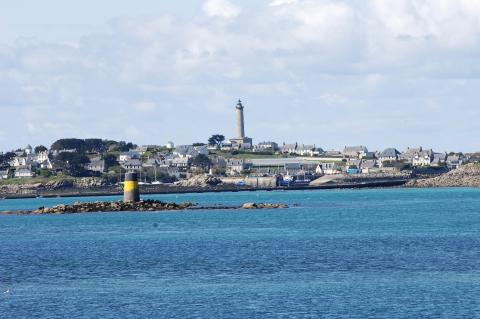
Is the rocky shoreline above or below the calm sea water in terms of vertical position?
above

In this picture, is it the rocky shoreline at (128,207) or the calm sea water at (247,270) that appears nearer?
the calm sea water at (247,270)

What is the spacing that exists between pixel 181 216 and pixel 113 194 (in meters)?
83.6

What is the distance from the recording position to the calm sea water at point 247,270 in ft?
128

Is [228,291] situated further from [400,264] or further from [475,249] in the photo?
[475,249]

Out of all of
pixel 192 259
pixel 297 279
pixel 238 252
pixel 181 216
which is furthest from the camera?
pixel 181 216

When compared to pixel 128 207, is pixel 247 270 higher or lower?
lower

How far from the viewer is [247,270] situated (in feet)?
165

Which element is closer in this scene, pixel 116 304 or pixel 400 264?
pixel 116 304

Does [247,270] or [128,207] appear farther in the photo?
[128,207]

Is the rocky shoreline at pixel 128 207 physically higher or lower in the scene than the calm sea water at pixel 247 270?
higher

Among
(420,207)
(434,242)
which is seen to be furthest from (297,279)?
(420,207)

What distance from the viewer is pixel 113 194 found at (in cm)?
18638

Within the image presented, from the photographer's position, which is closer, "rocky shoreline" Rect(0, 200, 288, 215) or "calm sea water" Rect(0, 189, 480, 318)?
"calm sea water" Rect(0, 189, 480, 318)

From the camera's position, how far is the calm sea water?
3897 centimetres
